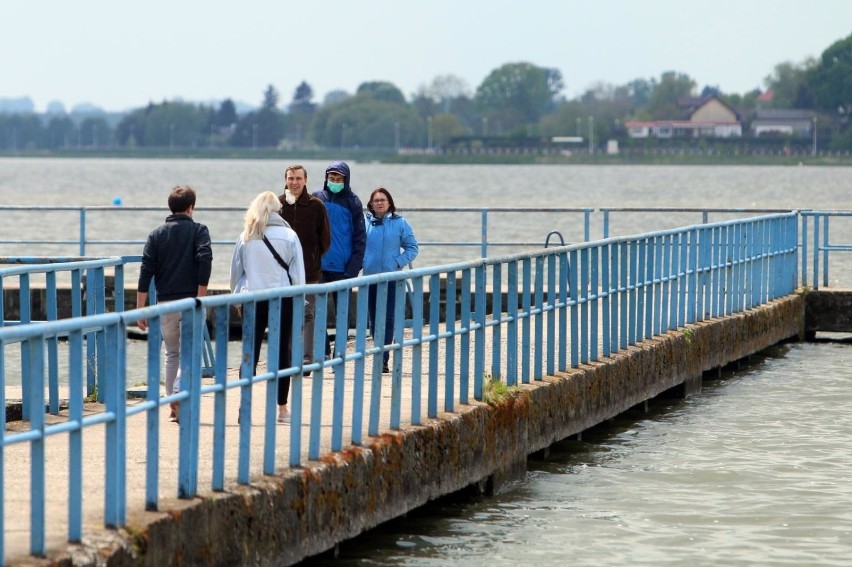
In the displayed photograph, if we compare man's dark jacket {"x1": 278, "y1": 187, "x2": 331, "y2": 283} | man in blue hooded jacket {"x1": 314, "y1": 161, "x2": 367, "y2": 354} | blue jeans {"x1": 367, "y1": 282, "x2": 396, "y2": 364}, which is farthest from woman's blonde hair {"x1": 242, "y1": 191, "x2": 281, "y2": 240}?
man in blue hooded jacket {"x1": 314, "y1": 161, "x2": 367, "y2": 354}

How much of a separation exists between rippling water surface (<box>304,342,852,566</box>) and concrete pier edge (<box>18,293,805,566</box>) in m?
0.21

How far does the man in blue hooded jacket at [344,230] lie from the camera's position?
1248 cm

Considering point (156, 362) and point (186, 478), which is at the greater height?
point (156, 362)

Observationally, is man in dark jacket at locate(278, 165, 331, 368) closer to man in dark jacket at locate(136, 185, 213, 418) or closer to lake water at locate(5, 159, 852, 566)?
man in dark jacket at locate(136, 185, 213, 418)

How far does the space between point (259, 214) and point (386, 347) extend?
1121mm

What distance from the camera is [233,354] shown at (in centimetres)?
2262

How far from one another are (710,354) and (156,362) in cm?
997

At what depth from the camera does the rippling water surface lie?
32.0 ft

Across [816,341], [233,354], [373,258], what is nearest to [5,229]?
[233,354]

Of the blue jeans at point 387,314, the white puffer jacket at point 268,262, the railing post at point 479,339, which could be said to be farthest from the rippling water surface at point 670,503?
the white puffer jacket at point 268,262

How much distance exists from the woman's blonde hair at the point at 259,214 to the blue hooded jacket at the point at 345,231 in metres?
2.41

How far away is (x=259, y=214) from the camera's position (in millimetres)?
10000

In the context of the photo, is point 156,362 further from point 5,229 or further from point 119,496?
point 5,229

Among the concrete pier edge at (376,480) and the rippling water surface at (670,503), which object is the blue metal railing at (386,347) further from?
the rippling water surface at (670,503)
